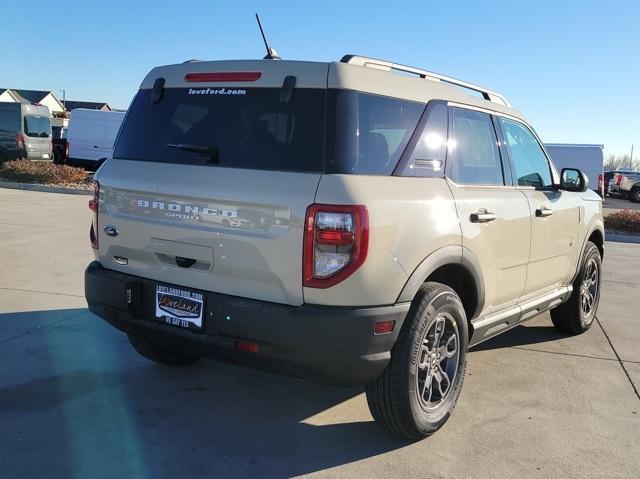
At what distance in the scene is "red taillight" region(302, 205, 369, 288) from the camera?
2.73m

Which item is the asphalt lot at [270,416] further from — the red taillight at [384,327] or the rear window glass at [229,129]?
the rear window glass at [229,129]

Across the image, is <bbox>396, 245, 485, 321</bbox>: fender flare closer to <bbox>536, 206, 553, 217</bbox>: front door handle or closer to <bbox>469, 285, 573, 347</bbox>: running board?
<bbox>469, 285, 573, 347</bbox>: running board

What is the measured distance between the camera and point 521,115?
4.64m

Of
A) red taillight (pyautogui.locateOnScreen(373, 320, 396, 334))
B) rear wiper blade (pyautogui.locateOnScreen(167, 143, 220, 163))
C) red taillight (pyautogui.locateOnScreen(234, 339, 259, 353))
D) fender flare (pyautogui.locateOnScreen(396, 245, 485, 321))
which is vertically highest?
rear wiper blade (pyautogui.locateOnScreen(167, 143, 220, 163))

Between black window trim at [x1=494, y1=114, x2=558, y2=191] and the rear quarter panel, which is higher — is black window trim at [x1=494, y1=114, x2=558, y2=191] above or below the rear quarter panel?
above

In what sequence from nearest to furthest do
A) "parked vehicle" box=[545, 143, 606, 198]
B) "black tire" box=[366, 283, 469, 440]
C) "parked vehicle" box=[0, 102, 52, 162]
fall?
"black tire" box=[366, 283, 469, 440]
"parked vehicle" box=[545, 143, 606, 198]
"parked vehicle" box=[0, 102, 52, 162]

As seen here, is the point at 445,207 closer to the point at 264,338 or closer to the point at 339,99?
the point at 339,99

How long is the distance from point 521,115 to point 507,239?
1280 mm

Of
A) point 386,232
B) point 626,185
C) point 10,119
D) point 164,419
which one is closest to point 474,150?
point 386,232

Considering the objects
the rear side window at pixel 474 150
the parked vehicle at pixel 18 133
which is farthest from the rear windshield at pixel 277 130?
the parked vehicle at pixel 18 133

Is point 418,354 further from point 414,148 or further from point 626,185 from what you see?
point 626,185

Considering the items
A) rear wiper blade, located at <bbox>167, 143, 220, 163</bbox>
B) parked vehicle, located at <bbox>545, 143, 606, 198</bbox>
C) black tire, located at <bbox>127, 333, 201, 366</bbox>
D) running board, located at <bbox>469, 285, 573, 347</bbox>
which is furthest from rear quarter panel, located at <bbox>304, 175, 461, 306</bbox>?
parked vehicle, located at <bbox>545, 143, 606, 198</bbox>

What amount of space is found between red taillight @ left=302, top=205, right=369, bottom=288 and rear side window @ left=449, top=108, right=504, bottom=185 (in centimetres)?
106

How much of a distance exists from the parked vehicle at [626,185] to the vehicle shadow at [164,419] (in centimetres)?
2854
